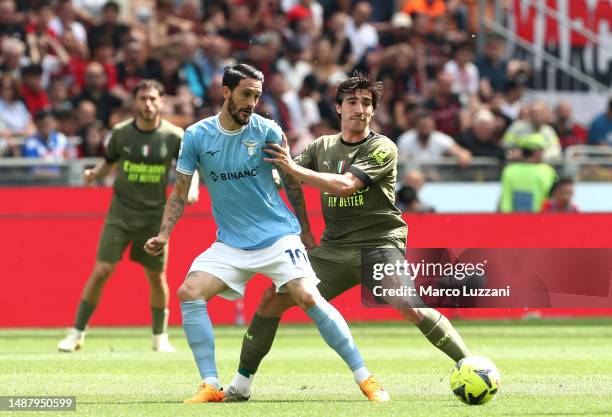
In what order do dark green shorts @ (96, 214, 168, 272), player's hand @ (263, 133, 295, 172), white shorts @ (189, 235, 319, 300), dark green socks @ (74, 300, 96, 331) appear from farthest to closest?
dark green shorts @ (96, 214, 168, 272) < dark green socks @ (74, 300, 96, 331) < white shorts @ (189, 235, 319, 300) < player's hand @ (263, 133, 295, 172)

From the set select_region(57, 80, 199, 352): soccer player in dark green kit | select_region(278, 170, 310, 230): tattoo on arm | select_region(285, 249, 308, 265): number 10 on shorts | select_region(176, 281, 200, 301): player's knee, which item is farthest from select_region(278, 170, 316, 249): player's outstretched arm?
select_region(57, 80, 199, 352): soccer player in dark green kit

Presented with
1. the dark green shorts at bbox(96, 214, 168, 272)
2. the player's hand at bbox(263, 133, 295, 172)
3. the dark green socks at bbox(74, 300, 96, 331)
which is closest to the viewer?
the player's hand at bbox(263, 133, 295, 172)

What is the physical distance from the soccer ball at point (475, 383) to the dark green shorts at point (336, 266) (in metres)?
1.18

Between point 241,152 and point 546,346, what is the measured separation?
6.19 m

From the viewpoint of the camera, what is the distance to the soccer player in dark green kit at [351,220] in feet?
32.6

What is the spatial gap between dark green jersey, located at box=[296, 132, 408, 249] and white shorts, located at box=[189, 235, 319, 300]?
0.65 m

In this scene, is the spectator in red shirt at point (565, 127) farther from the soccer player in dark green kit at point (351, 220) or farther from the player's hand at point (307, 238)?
the player's hand at point (307, 238)

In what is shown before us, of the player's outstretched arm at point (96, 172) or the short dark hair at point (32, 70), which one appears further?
the short dark hair at point (32, 70)

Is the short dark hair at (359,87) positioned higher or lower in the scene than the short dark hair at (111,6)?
lower

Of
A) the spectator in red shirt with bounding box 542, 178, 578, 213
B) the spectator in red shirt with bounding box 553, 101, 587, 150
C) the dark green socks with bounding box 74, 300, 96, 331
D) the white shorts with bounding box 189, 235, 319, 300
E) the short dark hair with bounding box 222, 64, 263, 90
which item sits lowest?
the dark green socks with bounding box 74, 300, 96, 331

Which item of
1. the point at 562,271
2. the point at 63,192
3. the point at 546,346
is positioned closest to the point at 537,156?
the point at 562,271

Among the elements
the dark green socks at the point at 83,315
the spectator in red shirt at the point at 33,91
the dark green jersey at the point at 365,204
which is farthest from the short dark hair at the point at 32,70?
the dark green jersey at the point at 365,204

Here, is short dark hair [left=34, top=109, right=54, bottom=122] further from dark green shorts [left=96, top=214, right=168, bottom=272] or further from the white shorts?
the white shorts

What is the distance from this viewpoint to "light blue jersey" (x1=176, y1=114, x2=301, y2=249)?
9.66 metres
